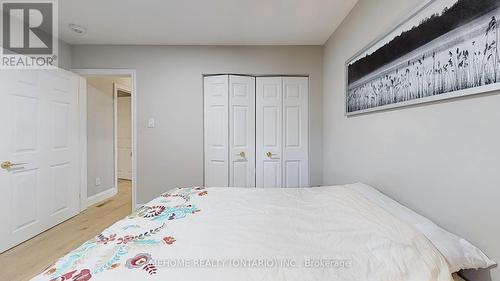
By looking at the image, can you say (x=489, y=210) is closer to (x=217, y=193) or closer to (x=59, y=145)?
(x=217, y=193)

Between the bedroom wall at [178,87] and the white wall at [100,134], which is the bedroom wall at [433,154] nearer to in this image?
the bedroom wall at [178,87]

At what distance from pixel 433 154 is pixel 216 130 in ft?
8.07

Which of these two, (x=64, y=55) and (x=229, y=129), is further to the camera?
(x=229, y=129)

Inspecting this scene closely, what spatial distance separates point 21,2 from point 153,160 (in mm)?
2051

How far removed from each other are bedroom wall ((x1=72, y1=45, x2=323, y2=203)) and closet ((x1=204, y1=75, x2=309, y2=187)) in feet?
0.40

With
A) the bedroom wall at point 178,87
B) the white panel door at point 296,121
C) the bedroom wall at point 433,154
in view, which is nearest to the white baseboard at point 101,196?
the bedroom wall at point 178,87

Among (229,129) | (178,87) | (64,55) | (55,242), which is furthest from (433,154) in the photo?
(64,55)

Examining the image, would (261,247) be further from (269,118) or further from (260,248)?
(269,118)

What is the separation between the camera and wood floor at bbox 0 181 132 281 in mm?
1979

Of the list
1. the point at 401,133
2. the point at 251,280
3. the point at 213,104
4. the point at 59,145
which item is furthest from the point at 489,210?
the point at 59,145

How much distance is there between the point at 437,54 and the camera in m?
1.18

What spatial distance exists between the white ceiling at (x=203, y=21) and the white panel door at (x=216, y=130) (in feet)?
1.93

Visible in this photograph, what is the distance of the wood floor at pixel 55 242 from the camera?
198cm

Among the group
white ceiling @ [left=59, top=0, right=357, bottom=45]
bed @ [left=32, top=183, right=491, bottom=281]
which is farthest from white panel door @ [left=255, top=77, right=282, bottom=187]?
bed @ [left=32, top=183, right=491, bottom=281]
